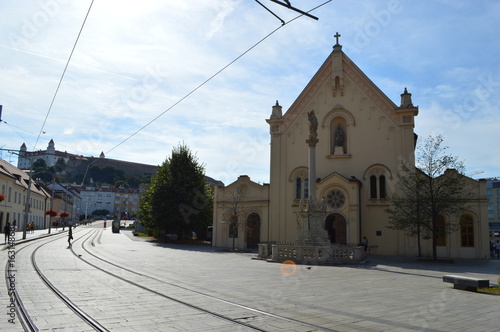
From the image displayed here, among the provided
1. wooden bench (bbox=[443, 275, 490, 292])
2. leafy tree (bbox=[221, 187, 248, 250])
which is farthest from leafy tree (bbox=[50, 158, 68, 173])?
wooden bench (bbox=[443, 275, 490, 292])

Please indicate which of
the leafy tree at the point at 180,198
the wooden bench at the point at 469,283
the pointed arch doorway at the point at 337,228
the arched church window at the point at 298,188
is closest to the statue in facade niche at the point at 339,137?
the arched church window at the point at 298,188

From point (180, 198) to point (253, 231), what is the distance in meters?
9.66

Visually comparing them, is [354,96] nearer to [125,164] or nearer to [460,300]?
[460,300]

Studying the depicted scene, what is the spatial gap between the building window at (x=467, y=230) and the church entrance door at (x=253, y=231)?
55.1 feet

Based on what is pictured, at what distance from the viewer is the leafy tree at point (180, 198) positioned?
4231cm

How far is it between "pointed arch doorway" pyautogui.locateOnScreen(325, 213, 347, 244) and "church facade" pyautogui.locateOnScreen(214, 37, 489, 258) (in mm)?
78

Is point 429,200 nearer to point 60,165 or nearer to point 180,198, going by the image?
point 180,198

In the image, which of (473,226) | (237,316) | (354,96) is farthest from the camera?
(354,96)

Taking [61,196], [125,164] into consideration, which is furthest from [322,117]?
[125,164]

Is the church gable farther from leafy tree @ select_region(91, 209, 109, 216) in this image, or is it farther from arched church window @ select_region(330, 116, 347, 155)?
leafy tree @ select_region(91, 209, 109, 216)

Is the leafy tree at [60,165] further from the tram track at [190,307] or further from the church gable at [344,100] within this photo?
the tram track at [190,307]

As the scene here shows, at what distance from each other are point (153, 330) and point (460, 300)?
8.26 meters

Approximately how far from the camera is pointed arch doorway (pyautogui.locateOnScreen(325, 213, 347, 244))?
103 feet

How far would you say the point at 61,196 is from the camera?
85375mm
